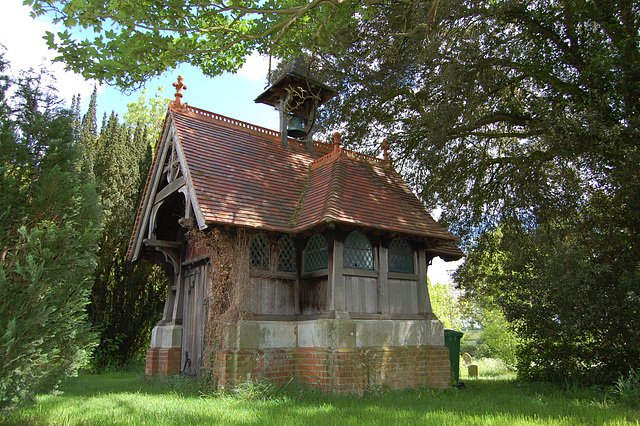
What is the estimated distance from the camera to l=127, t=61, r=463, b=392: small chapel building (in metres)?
10.1

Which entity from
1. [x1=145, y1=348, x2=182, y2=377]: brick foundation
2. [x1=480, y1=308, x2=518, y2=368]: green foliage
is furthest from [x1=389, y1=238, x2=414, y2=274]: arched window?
[x1=480, y1=308, x2=518, y2=368]: green foliage

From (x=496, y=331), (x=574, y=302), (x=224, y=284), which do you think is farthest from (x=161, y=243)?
→ (x=496, y=331)

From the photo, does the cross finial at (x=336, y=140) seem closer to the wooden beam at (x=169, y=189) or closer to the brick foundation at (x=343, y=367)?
the wooden beam at (x=169, y=189)

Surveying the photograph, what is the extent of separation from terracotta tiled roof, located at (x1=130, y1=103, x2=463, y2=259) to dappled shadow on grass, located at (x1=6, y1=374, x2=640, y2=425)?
11.3 ft

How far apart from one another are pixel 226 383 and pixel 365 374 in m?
2.81

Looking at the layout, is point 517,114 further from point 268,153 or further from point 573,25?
point 268,153

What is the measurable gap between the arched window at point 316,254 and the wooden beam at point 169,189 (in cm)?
336

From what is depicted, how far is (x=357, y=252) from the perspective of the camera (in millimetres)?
11094

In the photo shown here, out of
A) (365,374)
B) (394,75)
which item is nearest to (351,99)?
(394,75)

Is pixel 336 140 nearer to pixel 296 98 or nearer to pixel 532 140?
pixel 296 98

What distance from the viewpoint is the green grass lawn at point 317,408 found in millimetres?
6820

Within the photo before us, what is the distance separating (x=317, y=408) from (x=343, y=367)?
1800 mm

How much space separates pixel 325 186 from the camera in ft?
38.6

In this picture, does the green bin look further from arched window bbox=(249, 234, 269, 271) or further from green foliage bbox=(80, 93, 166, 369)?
green foliage bbox=(80, 93, 166, 369)
